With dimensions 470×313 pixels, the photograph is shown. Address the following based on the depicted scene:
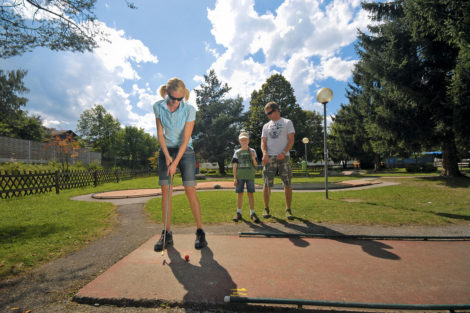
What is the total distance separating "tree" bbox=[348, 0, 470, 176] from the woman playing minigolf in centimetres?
1262

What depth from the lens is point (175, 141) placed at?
9.79 ft

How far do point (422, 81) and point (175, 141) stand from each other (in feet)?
50.8

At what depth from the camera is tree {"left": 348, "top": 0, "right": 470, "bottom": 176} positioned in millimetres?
10086

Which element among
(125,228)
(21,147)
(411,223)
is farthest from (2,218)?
(21,147)

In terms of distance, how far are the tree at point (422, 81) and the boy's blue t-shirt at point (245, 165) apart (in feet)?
37.1

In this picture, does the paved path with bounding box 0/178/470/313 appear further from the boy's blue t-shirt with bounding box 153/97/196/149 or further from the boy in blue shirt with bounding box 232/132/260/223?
the boy in blue shirt with bounding box 232/132/260/223

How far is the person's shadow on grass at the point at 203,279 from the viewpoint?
5.49ft

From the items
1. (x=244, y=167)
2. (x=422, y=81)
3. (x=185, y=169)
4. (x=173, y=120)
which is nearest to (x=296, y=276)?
(x=185, y=169)

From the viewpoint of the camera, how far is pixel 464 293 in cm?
168

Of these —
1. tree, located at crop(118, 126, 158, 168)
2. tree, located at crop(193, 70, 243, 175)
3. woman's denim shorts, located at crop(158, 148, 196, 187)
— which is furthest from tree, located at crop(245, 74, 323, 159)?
tree, located at crop(118, 126, 158, 168)

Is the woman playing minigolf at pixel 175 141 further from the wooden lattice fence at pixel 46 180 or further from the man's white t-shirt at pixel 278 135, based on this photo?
the wooden lattice fence at pixel 46 180

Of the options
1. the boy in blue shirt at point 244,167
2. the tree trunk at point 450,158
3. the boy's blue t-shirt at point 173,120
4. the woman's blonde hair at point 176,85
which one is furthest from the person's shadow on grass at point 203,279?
the tree trunk at point 450,158

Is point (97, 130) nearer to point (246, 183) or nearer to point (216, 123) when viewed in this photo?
point (216, 123)

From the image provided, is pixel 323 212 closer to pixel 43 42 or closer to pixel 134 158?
pixel 43 42
